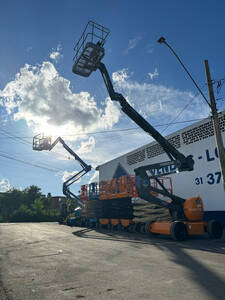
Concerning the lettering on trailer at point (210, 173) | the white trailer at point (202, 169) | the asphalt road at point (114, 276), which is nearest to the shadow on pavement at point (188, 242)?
the asphalt road at point (114, 276)

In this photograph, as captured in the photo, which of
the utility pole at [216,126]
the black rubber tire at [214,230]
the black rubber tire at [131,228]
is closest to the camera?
the utility pole at [216,126]

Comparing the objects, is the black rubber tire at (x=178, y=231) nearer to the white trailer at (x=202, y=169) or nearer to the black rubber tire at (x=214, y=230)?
the black rubber tire at (x=214, y=230)

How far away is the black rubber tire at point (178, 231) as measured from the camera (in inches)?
484

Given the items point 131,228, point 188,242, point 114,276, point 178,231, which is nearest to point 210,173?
point 178,231

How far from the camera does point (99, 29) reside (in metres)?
16.6

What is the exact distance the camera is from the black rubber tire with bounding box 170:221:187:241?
12281mm

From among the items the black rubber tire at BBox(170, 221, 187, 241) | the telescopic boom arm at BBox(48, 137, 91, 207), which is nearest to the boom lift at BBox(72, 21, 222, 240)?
the black rubber tire at BBox(170, 221, 187, 241)

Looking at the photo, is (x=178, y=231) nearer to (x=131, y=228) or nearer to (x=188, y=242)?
(x=188, y=242)

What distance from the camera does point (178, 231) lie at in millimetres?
12477

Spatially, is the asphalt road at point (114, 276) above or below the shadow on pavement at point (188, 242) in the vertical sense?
above

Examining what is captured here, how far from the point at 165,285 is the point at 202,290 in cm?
76

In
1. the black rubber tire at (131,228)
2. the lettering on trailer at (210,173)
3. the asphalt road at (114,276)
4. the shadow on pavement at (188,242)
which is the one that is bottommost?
the shadow on pavement at (188,242)

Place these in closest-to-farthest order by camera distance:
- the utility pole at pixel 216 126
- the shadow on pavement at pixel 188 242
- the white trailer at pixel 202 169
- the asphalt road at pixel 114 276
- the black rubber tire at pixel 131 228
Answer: the asphalt road at pixel 114 276 → the shadow on pavement at pixel 188 242 → the utility pole at pixel 216 126 → the white trailer at pixel 202 169 → the black rubber tire at pixel 131 228

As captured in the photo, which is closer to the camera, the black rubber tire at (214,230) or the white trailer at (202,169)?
the black rubber tire at (214,230)
